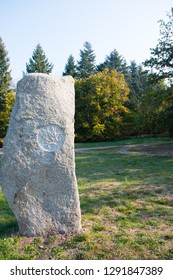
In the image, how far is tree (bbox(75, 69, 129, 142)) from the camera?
32.3 meters

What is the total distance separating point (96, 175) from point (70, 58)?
4213cm

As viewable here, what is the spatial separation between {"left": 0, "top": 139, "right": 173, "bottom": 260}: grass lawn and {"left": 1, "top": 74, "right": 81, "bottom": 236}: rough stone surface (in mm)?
365

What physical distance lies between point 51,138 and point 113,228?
73.3 inches

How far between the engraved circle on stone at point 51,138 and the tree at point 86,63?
45.3 meters

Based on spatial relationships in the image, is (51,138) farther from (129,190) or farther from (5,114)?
(5,114)

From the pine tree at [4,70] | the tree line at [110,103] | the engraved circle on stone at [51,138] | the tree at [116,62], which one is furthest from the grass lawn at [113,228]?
the tree at [116,62]

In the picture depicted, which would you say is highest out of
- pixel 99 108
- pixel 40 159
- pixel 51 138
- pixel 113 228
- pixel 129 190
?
pixel 99 108

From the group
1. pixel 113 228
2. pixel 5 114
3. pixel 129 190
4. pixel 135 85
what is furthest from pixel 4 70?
pixel 113 228

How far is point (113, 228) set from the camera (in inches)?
191

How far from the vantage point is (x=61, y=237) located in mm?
4551

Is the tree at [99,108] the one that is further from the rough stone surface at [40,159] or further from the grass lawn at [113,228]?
the rough stone surface at [40,159]

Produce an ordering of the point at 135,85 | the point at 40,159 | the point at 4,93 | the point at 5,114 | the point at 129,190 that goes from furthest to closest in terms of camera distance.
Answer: the point at 135,85 → the point at 4,93 → the point at 5,114 → the point at 129,190 → the point at 40,159

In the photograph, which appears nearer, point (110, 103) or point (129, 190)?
point (129, 190)

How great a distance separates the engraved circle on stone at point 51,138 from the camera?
14.9 feet
